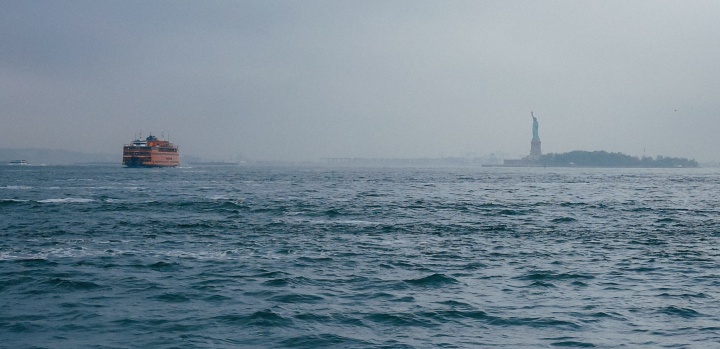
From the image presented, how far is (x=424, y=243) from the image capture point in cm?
2820

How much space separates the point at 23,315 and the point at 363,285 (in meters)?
8.77

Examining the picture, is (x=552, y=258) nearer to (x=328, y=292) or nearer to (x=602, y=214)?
(x=328, y=292)

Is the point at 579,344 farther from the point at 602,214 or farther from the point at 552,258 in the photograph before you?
the point at 602,214

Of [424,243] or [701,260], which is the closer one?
[701,260]

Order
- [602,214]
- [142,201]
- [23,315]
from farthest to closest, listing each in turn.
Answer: [142,201], [602,214], [23,315]

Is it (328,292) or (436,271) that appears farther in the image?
(436,271)

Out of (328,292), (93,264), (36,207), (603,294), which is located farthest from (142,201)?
(603,294)

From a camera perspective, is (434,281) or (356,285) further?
(434,281)

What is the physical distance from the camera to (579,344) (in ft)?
43.0

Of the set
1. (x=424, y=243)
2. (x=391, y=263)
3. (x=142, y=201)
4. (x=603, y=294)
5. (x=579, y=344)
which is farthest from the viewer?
(x=142, y=201)

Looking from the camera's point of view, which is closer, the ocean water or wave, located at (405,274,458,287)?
the ocean water

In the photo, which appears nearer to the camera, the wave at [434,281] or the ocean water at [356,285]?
the ocean water at [356,285]

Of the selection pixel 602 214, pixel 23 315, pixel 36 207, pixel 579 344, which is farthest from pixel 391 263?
pixel 36 207

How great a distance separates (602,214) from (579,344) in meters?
33.4
